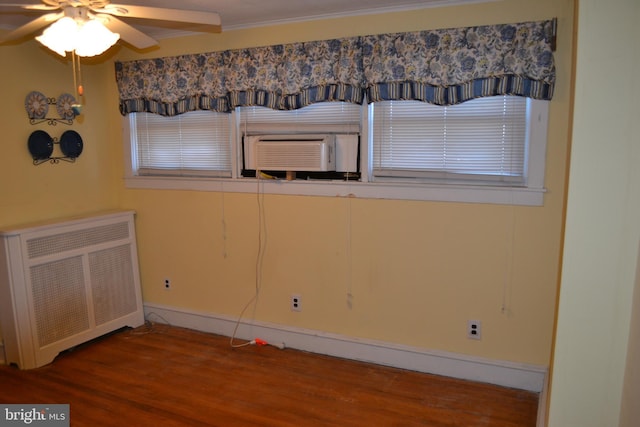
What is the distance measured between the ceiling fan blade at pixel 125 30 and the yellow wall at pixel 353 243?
39.8 inches

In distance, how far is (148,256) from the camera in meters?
4.34

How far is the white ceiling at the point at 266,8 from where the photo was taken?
306 cm

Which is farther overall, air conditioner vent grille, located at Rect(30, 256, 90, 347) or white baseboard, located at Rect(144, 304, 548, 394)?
air conditioner vent grille, located at Rect(30, 256, 90, 347)

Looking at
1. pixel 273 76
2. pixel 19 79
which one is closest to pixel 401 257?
pixel 273 76

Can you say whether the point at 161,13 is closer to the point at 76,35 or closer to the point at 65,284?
the point at 76,35

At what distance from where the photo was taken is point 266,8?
3.22 meters

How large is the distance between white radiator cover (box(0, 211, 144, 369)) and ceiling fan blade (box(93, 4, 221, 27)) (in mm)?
1838

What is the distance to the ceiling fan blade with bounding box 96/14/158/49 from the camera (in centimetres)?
244

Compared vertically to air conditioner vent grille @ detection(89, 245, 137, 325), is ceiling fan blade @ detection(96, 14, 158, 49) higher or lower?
higher

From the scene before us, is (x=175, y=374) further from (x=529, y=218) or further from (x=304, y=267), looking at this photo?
(x=529, y=218)

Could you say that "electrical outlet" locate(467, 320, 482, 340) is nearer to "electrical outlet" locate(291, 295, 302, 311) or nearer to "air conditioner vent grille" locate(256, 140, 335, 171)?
"electrical outlet" locate(291, 295, 302, 311)

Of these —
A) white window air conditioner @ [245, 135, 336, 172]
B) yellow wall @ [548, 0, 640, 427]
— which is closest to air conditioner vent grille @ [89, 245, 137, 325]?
white window air conditioner @ [245, 135, 336, 172]

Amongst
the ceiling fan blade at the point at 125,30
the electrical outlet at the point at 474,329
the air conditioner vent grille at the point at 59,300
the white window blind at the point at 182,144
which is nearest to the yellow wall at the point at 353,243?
the electrical outlet at the point at 474,329

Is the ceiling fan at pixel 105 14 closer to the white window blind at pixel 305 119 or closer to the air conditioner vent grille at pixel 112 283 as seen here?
the white window blind at pixel 305 119
